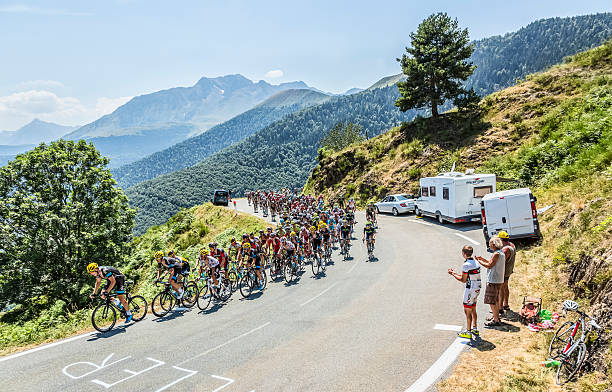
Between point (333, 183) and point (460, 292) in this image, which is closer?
point (460, 292)

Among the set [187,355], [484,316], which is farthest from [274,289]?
[484,316]

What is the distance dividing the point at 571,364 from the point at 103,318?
11.7m

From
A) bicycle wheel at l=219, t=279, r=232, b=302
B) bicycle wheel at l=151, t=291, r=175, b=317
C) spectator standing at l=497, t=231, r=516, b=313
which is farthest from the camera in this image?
bicycle wheel at l=219, t=279, r=232, b=302

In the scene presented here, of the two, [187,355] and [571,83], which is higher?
[571,83]

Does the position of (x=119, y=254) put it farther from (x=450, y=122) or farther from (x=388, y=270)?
(x=450, y=122)

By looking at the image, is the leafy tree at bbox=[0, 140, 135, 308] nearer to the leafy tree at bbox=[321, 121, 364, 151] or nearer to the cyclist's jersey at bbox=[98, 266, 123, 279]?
the cyclist's jersey at bbox=[98, 266, 123, 279]

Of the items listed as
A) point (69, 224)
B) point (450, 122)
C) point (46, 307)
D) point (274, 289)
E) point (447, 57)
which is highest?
point (447, 57)

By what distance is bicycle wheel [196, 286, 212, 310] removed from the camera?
40.9 feet

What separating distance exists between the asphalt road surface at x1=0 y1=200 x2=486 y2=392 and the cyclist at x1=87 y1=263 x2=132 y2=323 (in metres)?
0.73

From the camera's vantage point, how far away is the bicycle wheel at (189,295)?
41.1 ft

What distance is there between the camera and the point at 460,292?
10875 mm

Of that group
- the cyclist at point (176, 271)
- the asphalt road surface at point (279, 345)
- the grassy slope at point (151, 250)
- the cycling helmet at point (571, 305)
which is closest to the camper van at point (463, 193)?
the asphalt road surface at point (279, 345)

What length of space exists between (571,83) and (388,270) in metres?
30.3

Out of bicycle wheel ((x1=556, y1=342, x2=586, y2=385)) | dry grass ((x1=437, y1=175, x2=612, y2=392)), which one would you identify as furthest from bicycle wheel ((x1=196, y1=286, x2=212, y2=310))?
bicycle wheel ((x1=556, y1=342, x2=586, y2=385))
